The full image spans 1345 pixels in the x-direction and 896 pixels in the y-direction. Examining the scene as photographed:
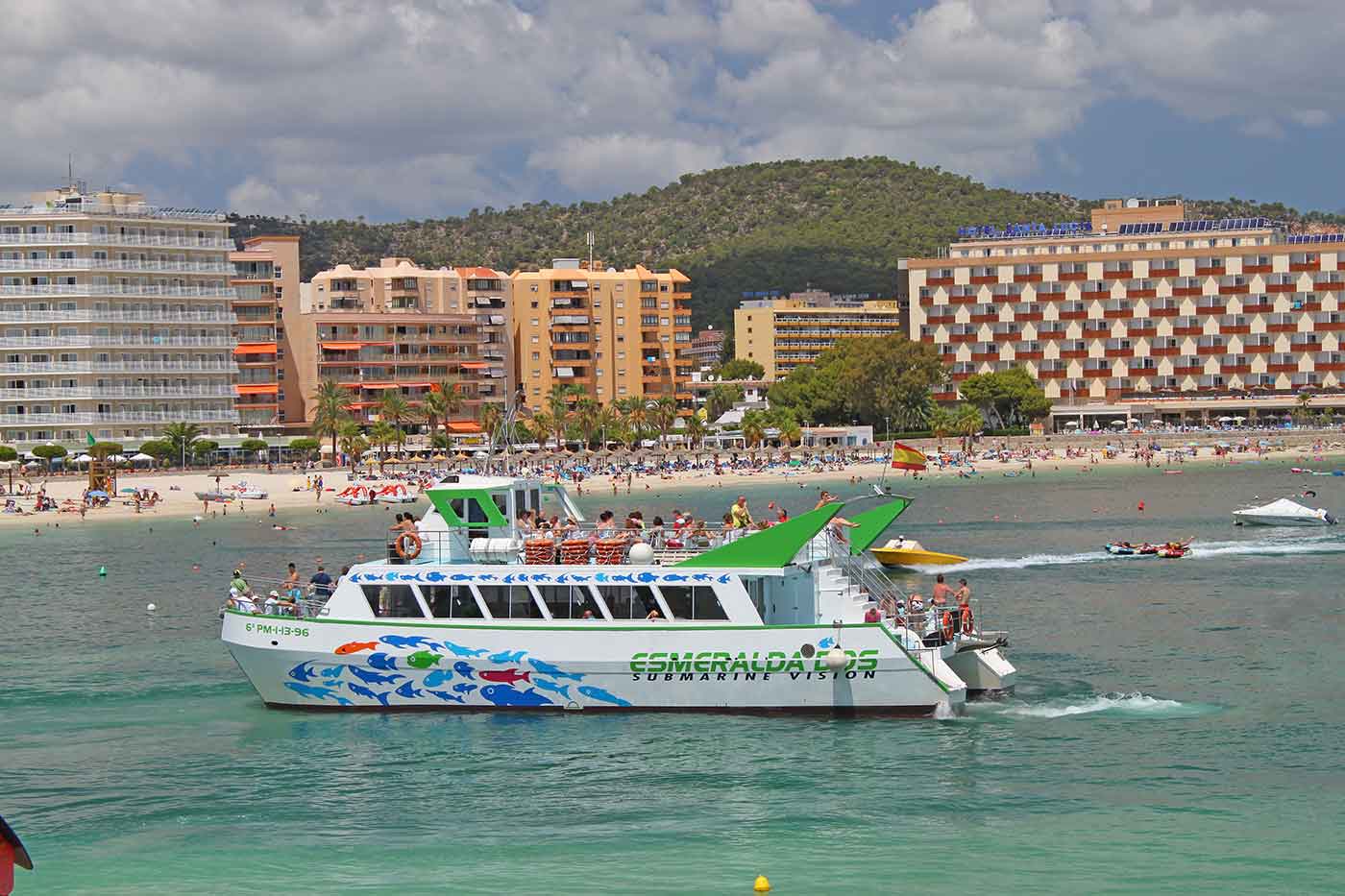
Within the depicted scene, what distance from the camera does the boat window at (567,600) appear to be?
35.5m

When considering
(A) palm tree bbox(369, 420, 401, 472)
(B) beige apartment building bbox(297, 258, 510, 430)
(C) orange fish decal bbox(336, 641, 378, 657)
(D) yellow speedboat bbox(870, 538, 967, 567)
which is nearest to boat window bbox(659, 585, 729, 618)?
(C) orange fish decal bbox(336, 641, 378, 657)

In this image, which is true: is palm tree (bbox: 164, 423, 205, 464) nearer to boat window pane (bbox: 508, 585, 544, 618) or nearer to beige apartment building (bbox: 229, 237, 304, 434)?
beige apartment building (bbox: 229, 237, 304, 434)

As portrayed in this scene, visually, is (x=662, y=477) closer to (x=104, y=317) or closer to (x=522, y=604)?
(x=104, y=317)

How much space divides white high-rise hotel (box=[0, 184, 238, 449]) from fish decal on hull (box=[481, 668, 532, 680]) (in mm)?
120595

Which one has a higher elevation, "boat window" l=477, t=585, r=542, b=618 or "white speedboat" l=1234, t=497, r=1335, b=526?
"boat window" l=477, t=585, r=542, b=618

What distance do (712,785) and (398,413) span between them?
5393 inches

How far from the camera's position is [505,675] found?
35.3 metres

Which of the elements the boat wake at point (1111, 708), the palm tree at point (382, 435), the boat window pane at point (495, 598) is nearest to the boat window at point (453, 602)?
the boat window pane at point (495, 598)

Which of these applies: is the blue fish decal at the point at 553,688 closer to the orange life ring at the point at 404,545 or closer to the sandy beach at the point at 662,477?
the orange life ring at the point at 404,545

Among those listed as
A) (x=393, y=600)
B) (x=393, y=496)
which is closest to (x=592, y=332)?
(x=393, y=496)

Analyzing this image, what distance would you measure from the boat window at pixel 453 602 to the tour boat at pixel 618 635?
1.4 inches

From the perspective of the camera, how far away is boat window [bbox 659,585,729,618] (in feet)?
115

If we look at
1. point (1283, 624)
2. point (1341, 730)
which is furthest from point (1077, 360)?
point (1341, 730)

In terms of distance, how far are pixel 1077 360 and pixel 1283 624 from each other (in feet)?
500
